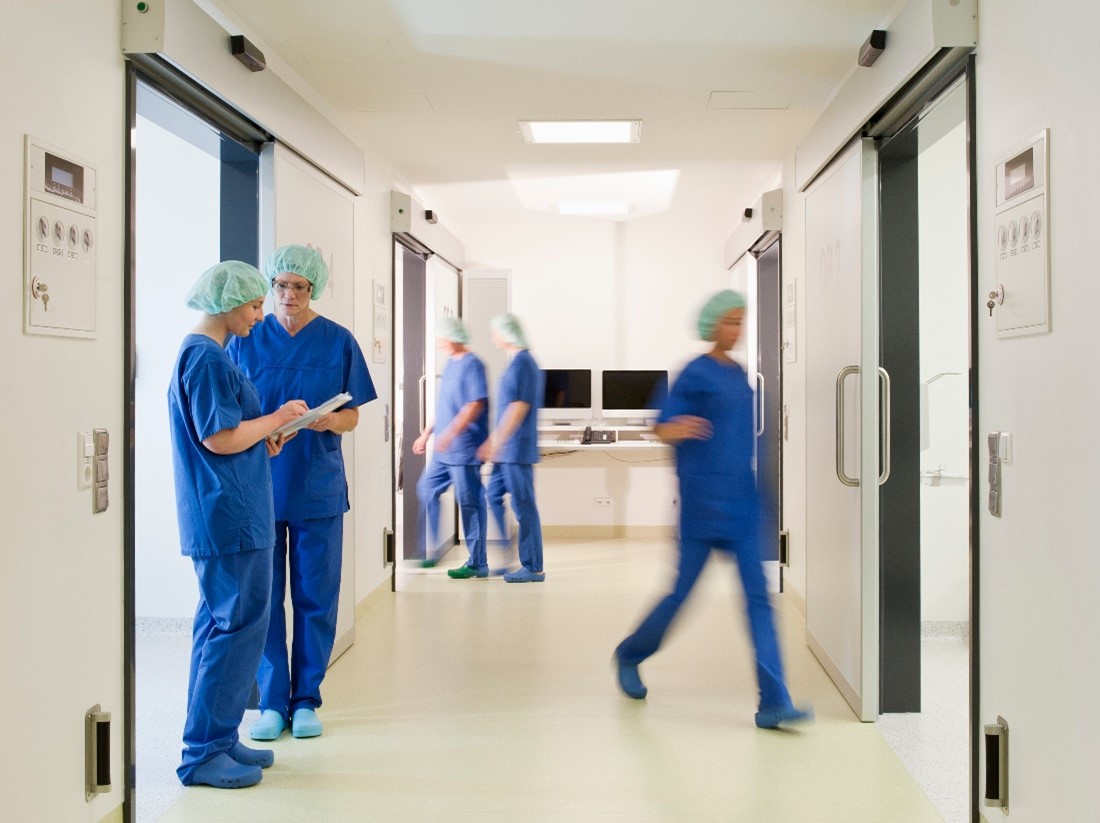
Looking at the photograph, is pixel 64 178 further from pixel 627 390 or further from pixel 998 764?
pixel 627 390

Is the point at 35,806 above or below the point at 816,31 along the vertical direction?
below

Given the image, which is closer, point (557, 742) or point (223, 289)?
point (223, 289)

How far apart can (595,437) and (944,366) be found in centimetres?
307

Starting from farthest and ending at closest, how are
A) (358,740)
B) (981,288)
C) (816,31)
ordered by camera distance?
(816,31), (358,740), (981,288)

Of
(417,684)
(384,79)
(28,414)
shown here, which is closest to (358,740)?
(417,684)

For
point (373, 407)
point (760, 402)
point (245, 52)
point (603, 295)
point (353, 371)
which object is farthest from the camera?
point (603, 295)

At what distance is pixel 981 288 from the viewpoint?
91.0 inches

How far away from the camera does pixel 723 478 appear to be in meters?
3.08

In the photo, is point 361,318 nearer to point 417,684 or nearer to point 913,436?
point 417,684

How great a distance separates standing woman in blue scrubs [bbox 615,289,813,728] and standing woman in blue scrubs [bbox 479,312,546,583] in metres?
2.31

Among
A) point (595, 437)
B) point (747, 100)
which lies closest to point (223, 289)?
point (747, 100)

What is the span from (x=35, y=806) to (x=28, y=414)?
85cm

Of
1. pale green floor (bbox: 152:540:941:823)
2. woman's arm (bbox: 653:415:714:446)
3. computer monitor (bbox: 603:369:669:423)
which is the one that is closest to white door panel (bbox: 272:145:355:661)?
pale green floor (bbox: 152:540:941:823)

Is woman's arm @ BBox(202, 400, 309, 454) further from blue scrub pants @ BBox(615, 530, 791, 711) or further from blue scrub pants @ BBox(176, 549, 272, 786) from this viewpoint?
blue scrub pants @ BBox(615, 530, 791, 711)
